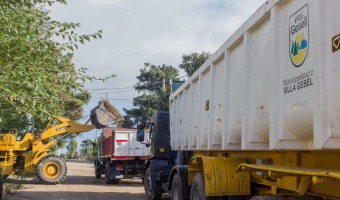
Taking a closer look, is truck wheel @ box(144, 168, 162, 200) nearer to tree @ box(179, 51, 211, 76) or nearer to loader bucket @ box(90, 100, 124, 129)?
loader bucket @ box(90, 100, 124, 129)

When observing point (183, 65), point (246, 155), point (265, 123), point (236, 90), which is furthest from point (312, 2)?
point (183, 65)

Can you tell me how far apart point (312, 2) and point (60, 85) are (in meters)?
5.03

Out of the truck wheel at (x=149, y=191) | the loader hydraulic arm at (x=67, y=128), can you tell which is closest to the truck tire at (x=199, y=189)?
the truck wheel at (x=149, y=191)

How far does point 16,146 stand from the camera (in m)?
20.0

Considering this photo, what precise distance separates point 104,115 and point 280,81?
18.2m

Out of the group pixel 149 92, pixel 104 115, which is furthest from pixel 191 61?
pixel 104 115

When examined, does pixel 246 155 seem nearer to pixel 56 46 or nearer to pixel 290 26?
pixel 290 26

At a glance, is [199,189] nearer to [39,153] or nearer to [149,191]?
[149,191]

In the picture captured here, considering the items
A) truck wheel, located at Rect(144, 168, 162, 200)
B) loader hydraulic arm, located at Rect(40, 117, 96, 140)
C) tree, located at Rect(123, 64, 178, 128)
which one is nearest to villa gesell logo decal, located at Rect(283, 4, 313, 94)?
truck wheel, located at Rect(144, 168, 162, 200)

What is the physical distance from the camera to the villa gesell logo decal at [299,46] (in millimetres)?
3631

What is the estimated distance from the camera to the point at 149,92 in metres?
48.9

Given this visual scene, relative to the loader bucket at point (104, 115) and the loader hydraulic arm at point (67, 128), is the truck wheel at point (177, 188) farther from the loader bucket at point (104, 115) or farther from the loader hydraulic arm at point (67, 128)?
the loader bucket at point (104, 115)

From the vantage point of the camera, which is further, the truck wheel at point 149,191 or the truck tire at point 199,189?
the truck wheel at point 149,191

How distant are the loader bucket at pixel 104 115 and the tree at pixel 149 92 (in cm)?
2219
